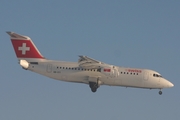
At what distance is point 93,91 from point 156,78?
7160mm

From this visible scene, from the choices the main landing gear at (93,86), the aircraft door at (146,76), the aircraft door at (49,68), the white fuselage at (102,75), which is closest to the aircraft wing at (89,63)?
the white fuselage at (102,75)

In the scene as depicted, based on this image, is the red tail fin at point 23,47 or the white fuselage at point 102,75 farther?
the red tail fin at point 23,47

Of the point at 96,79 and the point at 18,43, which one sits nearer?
the point at 96,79

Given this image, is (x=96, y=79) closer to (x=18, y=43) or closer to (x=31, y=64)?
(x=31, y=64)

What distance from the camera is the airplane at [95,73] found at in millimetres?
35125

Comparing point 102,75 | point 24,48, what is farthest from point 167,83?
point 24,48

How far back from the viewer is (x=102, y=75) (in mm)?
35406

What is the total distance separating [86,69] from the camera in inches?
1410

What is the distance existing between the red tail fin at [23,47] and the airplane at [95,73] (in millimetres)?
1013

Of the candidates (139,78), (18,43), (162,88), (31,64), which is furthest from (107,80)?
(18,43)

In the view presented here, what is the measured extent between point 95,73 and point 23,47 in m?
9.22

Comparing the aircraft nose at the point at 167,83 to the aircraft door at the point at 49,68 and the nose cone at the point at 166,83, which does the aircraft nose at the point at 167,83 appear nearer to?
the nose cone at the point at 166,83

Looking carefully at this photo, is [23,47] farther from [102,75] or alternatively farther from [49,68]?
[102,75]

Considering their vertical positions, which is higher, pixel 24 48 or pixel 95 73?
pixel 24 48
